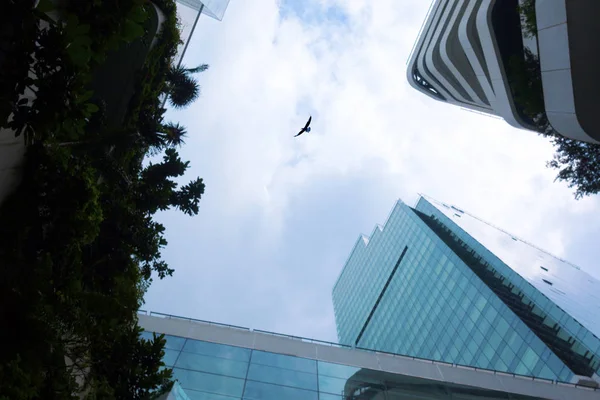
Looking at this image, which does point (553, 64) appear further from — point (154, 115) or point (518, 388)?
point (518, 388)

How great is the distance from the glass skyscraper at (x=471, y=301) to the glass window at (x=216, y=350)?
22800mm

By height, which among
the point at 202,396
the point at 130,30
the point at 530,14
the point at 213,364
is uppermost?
the point at 530,14

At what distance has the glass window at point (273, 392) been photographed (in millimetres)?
11945

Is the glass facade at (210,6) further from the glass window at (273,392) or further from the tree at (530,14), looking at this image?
the glass window at (273,392)

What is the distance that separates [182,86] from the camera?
12.8m

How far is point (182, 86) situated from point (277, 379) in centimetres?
1005

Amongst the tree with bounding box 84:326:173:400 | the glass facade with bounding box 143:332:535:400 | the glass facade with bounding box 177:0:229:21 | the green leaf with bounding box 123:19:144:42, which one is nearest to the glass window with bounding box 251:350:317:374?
the glass facade with bounding box 143:332:535:400

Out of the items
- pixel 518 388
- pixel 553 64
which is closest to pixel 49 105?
pixel 553 64

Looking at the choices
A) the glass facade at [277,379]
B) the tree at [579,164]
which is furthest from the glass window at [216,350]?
the tree at [579,164]

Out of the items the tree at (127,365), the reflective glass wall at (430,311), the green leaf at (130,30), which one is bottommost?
the reflective glass wall at (430,311)

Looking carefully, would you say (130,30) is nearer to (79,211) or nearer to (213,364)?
(79,211)

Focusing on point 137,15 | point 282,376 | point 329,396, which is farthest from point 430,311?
point 137,15

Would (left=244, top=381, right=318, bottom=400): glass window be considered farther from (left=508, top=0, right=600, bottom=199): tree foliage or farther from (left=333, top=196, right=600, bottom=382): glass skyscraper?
(left=333, top=196, right=600, bottom=382): glass skyscraper

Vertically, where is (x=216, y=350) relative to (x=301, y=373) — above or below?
below
